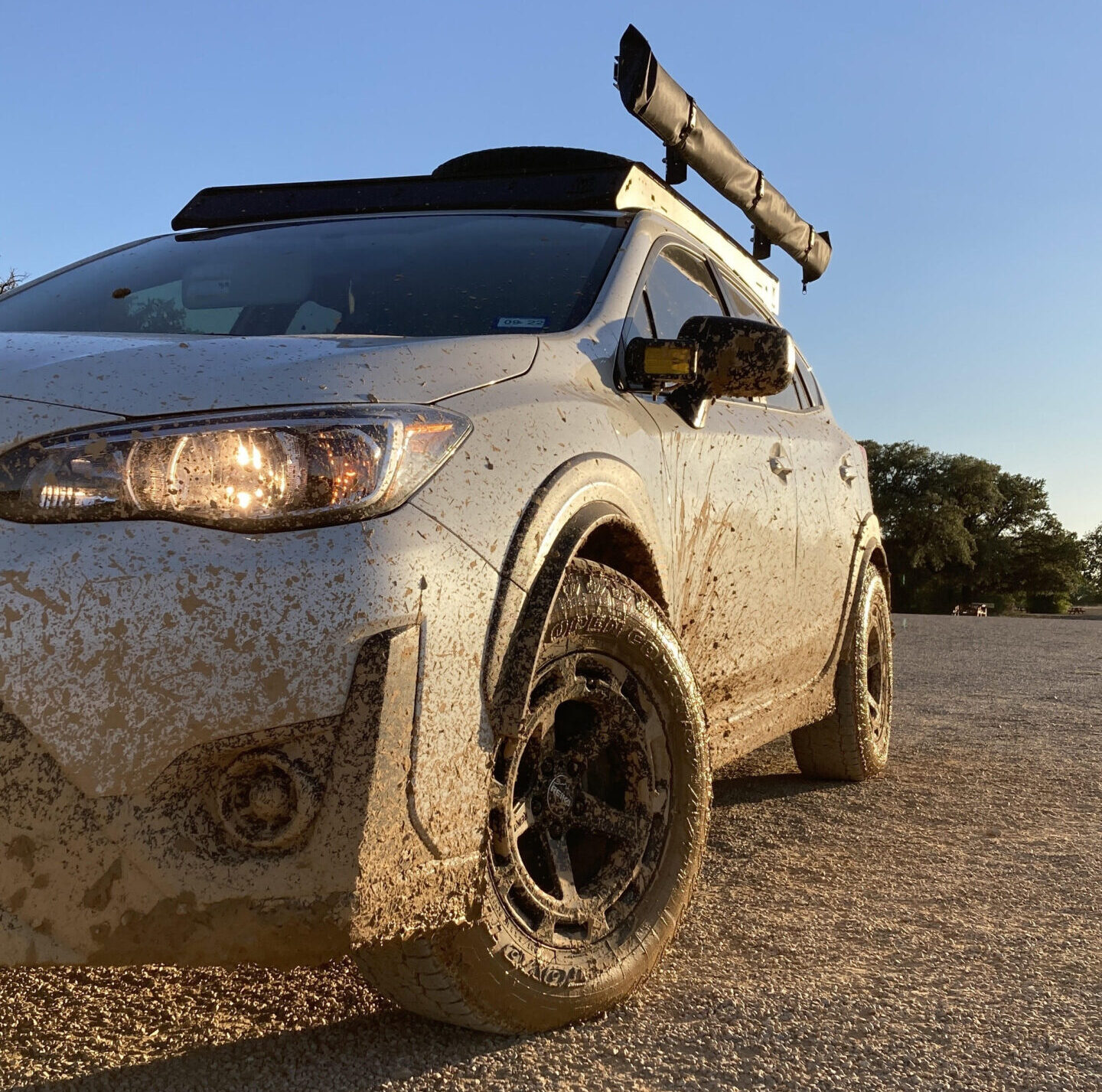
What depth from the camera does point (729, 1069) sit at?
7.01 feet

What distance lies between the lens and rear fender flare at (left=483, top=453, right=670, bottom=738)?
203cm

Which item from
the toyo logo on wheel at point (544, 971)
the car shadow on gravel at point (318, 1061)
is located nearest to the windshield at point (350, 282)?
the toyo logo on wheel at point (544, 971)

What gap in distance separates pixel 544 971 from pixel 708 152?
349 centimetres

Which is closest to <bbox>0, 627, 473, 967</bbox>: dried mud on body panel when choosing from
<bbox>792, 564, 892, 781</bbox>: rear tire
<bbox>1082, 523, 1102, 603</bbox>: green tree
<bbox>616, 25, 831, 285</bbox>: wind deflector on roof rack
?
<bbox>616, 25, 831, 285</bbox>: wind deflector on roof rack

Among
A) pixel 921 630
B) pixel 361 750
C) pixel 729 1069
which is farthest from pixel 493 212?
pixel 921 630

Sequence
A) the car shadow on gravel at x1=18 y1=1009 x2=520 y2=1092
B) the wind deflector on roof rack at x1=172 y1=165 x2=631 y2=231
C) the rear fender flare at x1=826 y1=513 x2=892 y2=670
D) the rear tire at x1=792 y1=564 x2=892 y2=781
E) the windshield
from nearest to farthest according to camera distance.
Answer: the car shadow on gravel at x1=18 y1=1009 x2=520 y2=1092 → the windshield → the wind deflector on roof rack at x1=172 y1=165 x2=631 y2=231 → the rear fender flare at x1=826 y1=513 x2=892 y2=670 → the rear tire at x1=792 y1=564 x2=892 y2=781

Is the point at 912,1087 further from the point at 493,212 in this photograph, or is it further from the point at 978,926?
the point at 493,212

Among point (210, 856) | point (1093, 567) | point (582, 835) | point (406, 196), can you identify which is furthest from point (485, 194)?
point (1093, 567)

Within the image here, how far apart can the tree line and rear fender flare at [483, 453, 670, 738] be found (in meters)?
70.4

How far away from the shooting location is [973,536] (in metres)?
77.1

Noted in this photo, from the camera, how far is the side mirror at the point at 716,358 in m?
2.76

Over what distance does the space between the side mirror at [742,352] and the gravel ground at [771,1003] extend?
1.27 meters

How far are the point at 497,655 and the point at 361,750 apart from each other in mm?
315

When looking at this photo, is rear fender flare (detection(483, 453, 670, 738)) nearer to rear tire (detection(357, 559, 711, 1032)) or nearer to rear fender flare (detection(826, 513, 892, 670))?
rear tire (detection(357, 559, 711, 1032))
